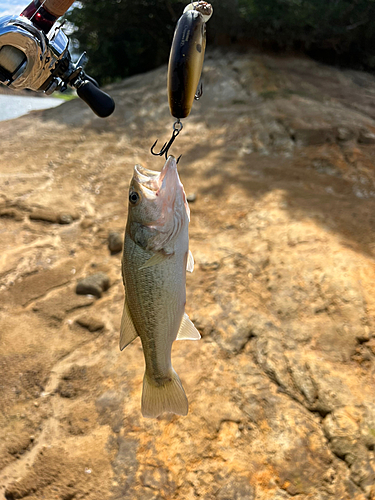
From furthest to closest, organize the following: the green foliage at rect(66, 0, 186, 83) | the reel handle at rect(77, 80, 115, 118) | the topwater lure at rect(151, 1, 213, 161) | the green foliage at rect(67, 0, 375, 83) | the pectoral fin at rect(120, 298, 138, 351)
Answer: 1. the green foliage at rect(66, 0, 186, 83)
2. the green foliage at rect(67, 0, 375, 83)
3. the reel handle at rect(77, 80, 115, 118)
4. the pectoral fin at rect(120, 298, 138, 351)
5. the topwater lure at rect(151, 1, 213, 161)

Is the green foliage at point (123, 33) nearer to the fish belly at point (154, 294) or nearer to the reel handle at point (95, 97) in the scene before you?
the reel handle at point (95, 97)

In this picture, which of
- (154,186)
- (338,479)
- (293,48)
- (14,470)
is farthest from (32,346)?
(293,48)

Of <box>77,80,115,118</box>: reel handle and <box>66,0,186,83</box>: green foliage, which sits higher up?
<box>77,80,115,118</box>: reel handle

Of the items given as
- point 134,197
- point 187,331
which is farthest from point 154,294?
point 134,197

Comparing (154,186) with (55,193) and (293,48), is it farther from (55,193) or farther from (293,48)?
(293,48)

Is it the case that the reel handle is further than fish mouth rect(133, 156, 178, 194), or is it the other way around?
the reel handle

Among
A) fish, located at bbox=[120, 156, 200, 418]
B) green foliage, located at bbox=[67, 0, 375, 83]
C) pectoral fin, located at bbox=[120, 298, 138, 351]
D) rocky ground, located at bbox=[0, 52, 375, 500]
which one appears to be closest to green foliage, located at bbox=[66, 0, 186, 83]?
green foliage, located at bbox=[67, 0, 375, 83]

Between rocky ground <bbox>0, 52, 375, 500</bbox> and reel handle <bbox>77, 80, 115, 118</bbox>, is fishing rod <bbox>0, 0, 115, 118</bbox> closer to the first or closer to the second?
reel handle <bbox>77, 80, 115, 118</bbox>
